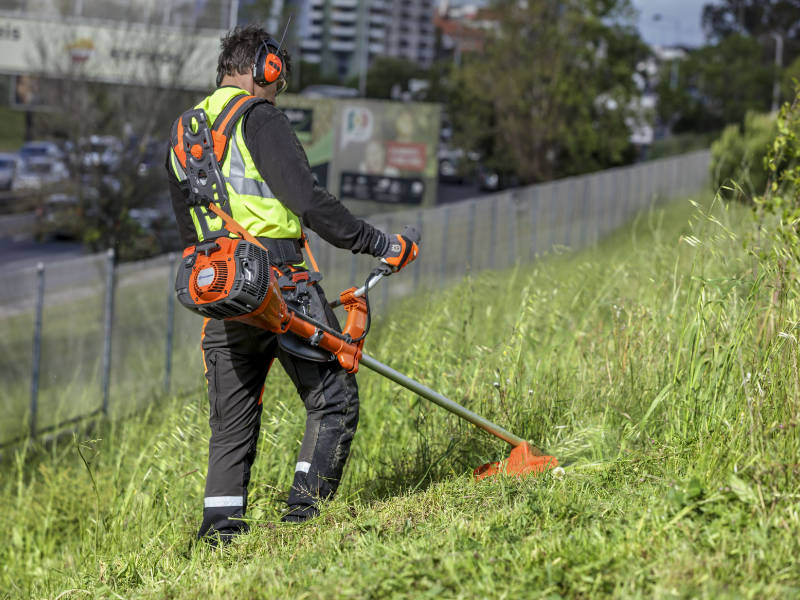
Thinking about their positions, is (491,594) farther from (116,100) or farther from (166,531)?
(116,100)

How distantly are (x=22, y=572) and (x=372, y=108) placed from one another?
19170mm

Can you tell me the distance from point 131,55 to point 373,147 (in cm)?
534

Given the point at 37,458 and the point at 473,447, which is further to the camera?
the point at 37,458

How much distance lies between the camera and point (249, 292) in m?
3.75

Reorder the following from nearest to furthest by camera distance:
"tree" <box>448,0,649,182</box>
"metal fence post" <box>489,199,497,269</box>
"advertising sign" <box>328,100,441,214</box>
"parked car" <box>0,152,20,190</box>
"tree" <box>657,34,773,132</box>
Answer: "metal fence post" <box>489,199,497,269</box> < "advertising sign" <box>328,100,441,214</box> < "tree" <box>448,0,649,182</box> < "parked car" <box>0,152,20,190</box> < "tree" <box>657,34,773,132</box>

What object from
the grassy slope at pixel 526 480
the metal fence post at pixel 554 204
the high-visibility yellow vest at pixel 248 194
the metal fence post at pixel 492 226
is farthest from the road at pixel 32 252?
the high-visibility yellow vest at pixel 248 194

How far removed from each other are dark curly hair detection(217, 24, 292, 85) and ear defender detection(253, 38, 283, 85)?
2 centimetres

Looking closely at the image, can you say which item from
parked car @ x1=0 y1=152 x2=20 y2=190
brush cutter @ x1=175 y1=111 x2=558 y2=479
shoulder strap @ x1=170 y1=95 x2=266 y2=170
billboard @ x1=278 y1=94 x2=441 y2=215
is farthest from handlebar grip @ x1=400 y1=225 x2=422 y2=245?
parked car @ x1=0 y1=152 x2=20 y2=190

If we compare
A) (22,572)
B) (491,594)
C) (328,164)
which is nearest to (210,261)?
(491,594)

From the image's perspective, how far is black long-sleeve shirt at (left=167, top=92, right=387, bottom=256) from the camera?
3934 mm

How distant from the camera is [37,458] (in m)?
7.79

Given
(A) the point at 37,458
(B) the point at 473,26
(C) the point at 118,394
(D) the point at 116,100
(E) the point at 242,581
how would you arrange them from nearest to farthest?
(E) the point at 242,581, (A) the point at 37,458, (C) the point at 118,394, (D) the point at 116,100, (B) the point at 473,26

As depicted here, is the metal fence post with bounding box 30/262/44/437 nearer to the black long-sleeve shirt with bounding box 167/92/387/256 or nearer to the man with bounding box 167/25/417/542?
the man with bounding box 167/25/417/542

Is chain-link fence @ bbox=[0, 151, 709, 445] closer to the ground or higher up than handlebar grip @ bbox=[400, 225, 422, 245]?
closer to the ground
